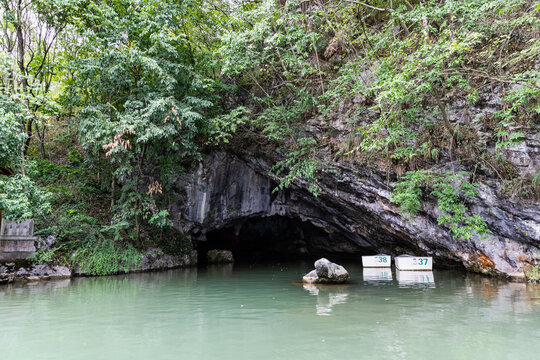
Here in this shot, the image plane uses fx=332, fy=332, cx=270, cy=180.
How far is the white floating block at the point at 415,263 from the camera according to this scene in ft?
38.8

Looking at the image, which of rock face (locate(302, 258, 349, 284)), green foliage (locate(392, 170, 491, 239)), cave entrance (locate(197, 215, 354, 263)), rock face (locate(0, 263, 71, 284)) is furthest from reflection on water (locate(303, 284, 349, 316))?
cave entrance (locate(197, 215, 354, 263))

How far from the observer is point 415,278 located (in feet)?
33.1

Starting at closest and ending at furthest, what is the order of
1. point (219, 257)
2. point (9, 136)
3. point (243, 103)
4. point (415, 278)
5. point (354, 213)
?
point (9, 136) → point (415, 278) → point (354, 213) → point (243, 103) → point (219, 257)

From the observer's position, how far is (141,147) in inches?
496

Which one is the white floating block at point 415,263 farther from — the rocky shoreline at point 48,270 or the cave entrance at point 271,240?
the rocky shoreline at point 48,270

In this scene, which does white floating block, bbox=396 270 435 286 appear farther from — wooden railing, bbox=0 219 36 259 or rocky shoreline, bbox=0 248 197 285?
wooden railing, bbox=0 219 36 259

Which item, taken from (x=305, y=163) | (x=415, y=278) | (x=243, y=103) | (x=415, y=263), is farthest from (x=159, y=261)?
(x=415, y=263)

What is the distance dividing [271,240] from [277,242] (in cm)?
41

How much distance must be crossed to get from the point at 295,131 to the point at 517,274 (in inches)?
320

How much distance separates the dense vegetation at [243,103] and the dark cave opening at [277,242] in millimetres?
5378

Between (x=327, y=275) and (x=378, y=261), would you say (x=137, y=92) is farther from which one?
(x=378, y=261)

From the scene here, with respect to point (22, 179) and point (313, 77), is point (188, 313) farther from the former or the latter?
point (313, 77)

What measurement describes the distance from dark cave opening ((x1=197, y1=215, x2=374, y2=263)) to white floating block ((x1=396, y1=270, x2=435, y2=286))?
18.4 feet

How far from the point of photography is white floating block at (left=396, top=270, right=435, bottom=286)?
9.30 meters
